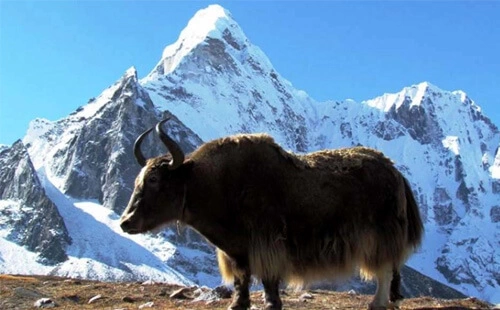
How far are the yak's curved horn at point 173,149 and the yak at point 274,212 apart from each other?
17mm

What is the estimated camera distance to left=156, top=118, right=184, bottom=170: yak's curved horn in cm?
1078

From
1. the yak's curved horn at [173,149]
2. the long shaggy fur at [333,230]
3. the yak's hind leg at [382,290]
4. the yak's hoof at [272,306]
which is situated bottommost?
the yak's hoof at [272,306]

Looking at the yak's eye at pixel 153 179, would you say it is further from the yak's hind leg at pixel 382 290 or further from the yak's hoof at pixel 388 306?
the yak's hoof at pixel 388 306

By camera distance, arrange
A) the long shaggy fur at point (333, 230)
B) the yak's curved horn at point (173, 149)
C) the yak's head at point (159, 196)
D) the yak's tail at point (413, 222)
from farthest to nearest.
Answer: the yak's tail at point (413, 222) < the yak's head at point (159, 196) < the yak's curved horn at point (173, 149) < the long shaggy fur at point (333, 230)

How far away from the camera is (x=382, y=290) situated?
11.3 m

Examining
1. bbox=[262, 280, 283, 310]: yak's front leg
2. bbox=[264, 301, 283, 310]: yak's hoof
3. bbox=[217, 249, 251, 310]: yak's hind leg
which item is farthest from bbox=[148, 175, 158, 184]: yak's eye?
bbox=[264, 301, 283, 310]: yak's hoof

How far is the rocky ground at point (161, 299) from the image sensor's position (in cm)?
1548

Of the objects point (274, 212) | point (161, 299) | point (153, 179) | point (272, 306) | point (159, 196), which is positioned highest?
point (153, 179)

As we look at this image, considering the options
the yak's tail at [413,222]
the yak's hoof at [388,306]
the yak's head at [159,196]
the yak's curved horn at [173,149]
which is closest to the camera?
the yak's curved horn at [173,149]

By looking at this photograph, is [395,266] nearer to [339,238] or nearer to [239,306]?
[339,238]

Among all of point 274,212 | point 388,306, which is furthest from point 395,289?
point 274,212

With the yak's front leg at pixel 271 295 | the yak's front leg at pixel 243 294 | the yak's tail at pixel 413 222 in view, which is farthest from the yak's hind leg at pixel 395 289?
the yak's front leg at pixel 243 294

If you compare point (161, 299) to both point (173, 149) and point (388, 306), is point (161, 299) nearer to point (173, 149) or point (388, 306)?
point (388, 306)

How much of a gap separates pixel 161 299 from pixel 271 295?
9183 mm
